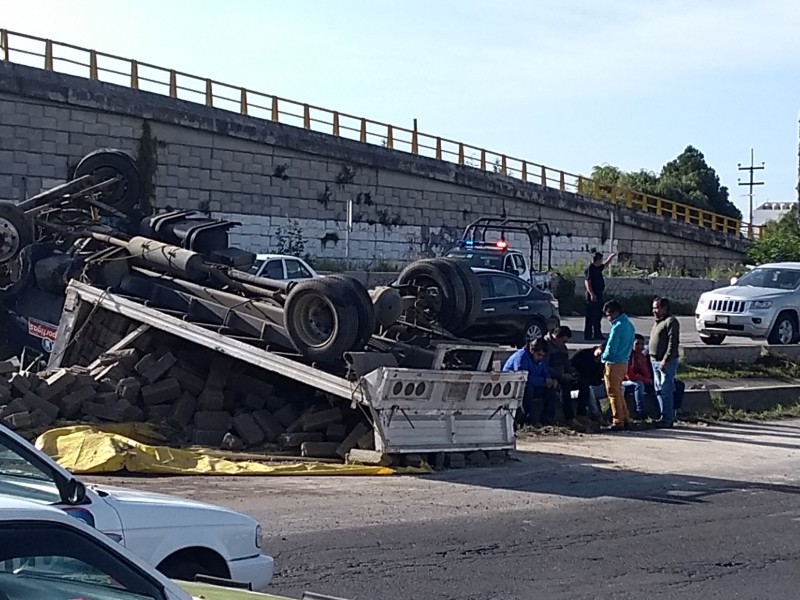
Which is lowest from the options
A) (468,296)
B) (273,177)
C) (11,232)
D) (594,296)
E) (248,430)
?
(248,430)

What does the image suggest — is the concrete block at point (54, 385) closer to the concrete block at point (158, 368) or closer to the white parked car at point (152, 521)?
the concrete block at point (158, 368)

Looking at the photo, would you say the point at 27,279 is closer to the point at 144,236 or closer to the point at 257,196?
the point at 144,236

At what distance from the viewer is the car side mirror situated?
16.9 feet

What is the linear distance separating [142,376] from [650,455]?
581 centimetres

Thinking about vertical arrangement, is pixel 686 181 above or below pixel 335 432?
above

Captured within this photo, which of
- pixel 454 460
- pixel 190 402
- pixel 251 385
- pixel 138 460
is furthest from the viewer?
pixel 251 385

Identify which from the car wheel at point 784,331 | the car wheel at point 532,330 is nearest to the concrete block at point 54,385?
the car wheel at point 532,330

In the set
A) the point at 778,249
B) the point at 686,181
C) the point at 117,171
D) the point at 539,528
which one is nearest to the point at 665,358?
the point at 539,528

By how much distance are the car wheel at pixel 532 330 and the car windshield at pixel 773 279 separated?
19.3ft

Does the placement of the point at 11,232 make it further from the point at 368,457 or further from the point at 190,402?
the point at 368,457

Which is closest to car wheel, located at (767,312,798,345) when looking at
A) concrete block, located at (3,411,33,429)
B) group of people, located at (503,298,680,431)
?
group of people, located at (503,298,680,431)

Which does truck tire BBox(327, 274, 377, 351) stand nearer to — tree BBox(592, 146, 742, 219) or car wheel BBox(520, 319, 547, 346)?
car wheel BBox(520, 319, 547, 346)

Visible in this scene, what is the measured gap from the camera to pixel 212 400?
13.7m

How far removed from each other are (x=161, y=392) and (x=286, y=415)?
1.39 metres
